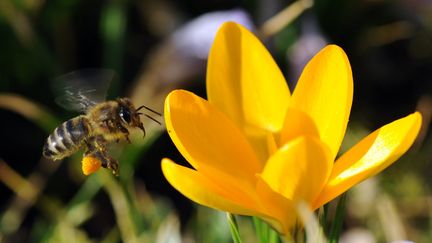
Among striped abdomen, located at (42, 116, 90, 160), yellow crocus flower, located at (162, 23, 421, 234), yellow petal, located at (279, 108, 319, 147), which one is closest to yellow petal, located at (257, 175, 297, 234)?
yellow crocus flower, located at (162, 23, 421, 234)

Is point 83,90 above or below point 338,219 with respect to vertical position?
above

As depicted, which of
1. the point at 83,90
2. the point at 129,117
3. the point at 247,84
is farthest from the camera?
the point at 83,90

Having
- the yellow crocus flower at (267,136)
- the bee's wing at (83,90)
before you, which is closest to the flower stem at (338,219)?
the yellow crocus flower at (267,136)

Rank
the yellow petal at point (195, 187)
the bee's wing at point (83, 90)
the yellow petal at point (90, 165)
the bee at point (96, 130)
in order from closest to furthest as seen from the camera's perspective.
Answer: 1. the yellow petal at point (195, 187)
2. the yellow petal at point (90, 165)
3. the bee at point (96, 130)
4. the bee's wing at point (83, 90)

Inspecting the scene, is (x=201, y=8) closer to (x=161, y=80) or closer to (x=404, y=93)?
(x=161, y=80)

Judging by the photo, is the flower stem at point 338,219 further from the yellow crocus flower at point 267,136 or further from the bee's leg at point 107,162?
the bee's leg at point 107,162

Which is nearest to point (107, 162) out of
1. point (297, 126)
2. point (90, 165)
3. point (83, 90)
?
point (90, 165)

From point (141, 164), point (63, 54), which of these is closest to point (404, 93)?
point (141, 164)

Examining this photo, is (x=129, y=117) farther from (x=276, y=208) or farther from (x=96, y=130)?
(x=276, y=208)
